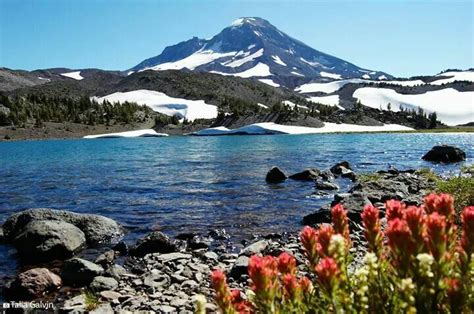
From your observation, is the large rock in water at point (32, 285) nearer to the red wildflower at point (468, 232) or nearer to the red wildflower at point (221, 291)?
the red wildflower at point (221, 291)

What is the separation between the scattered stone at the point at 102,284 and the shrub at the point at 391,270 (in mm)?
7614

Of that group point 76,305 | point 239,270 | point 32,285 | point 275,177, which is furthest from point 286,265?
point 275,177

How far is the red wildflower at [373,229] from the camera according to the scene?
2977 mm

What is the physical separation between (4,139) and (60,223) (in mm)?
138649

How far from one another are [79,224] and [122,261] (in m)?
4.01

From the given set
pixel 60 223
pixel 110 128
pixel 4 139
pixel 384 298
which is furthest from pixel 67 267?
pixel 110 128

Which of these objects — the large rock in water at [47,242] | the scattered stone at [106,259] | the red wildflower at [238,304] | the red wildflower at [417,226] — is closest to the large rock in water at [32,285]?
the scattered stone at [106,259]

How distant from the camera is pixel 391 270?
9.16ft

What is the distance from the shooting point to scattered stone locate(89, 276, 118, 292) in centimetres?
996

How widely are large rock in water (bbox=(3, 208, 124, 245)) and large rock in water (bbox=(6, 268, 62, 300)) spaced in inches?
186

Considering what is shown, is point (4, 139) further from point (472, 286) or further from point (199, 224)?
point (472, 286)

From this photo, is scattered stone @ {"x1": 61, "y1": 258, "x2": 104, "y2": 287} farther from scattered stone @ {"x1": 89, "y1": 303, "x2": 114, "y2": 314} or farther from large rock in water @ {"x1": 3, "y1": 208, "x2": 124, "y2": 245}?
large rock in water @ {"x1": 3, "y1": 208, "x2": 124, "y2": 245}

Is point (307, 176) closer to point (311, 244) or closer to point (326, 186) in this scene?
point (326, 186)

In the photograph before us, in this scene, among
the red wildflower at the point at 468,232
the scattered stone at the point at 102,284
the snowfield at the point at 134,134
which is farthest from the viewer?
the snowfield at the point at 134,134
